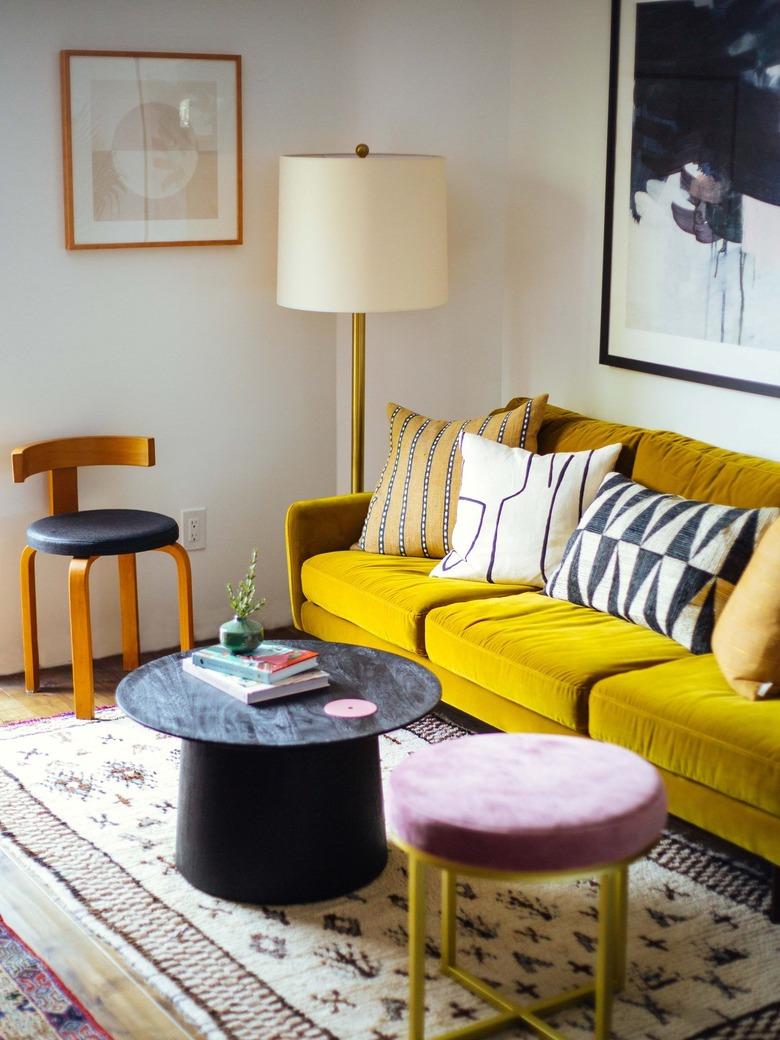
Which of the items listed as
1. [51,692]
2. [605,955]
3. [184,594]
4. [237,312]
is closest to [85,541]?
[184,594]

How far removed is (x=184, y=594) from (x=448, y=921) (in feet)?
5.87

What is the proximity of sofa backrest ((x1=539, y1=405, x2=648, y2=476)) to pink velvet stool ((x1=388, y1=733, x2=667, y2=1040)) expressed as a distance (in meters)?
1.48

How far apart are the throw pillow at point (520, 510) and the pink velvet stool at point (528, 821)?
1.27m

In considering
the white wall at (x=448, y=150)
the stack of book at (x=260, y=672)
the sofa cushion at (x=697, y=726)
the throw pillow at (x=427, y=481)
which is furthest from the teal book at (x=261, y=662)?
the white wall at (x=448, y=150)

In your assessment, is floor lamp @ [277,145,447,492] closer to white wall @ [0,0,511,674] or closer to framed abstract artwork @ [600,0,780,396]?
white wall @ [0,0,511,674]

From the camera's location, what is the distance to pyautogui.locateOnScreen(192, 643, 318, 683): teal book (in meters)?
2.80

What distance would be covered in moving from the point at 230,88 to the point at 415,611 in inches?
71.7

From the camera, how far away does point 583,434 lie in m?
3.82

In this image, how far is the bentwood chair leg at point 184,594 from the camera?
394 cm

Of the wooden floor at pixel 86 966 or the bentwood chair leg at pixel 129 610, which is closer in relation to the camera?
the wooden floor at pixel 86 966

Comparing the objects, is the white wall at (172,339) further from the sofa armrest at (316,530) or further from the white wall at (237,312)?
the sofa armrest at (316,530)

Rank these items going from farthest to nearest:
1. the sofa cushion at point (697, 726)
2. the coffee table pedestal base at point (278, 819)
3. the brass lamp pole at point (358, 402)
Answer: the brass lamp pole at point (358, 402) → the coffee table pedestal base at point (278, 819) → the sofa cushion at point (697, 726)

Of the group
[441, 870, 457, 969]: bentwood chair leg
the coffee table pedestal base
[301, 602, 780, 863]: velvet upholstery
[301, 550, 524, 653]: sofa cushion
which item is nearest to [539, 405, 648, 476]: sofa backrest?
[301, 550, 524, 653]: sofa cushion

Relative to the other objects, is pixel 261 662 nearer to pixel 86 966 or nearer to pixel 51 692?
pixel 86 966
